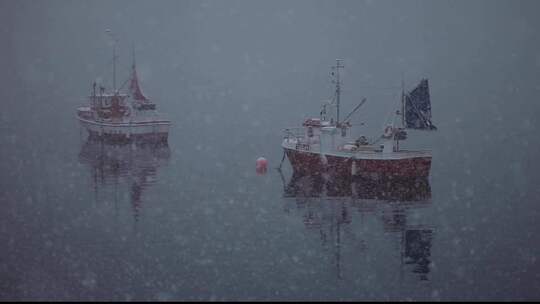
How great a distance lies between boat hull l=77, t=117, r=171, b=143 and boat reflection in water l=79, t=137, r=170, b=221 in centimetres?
55

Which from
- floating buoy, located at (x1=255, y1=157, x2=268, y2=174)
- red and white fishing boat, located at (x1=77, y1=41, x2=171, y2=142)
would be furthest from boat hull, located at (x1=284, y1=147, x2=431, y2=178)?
red and white fishing boat, located at (x1=77, y1=41, x2=171, y2=142)

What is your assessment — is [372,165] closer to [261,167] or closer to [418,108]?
[418,108]

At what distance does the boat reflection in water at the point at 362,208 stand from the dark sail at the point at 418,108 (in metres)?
4.08

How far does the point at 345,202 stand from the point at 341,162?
23.7 feet

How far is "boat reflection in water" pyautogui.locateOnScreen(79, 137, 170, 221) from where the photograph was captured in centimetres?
5147

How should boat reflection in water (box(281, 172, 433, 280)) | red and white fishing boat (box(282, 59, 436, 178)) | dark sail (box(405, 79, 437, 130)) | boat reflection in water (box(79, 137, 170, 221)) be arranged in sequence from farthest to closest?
dark sail (box(405, 79, 437, 130)) < boat reflection in water (box(79, 137, 170, 221)) < red and white fishing boat (box(282, 59, 436, 178)) < boat reflection in water (box(281, 172, 433, 280))

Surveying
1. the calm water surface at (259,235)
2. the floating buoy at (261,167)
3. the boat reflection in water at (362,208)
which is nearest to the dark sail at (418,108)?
the boat reflection in water at (362,208)

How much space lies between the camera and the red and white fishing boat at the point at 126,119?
76.2 m

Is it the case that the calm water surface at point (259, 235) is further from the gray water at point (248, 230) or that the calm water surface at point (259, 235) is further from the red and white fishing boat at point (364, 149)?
the red and white fishing boat at point (364, 149)

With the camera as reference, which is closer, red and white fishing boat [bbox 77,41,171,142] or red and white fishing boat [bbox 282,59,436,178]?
red and white fishing boat [bbox 282,59,436,178]

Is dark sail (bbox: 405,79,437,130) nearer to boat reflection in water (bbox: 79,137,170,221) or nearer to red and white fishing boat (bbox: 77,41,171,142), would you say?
boat reflection in water (bbox: 79,137,170,221)

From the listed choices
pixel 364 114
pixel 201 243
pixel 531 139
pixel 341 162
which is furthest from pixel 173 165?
pixel 364 114

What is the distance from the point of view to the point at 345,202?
45.5 meters

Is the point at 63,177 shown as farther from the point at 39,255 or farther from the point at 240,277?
the point at 240,277
